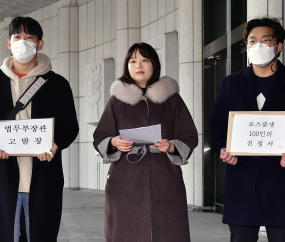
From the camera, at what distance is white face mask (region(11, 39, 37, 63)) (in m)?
3.47

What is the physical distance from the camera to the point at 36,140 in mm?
3383

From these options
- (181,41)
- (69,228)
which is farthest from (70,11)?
(69,228)

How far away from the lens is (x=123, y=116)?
11.7ft

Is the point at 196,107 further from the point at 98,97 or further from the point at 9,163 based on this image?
the point at 9,163

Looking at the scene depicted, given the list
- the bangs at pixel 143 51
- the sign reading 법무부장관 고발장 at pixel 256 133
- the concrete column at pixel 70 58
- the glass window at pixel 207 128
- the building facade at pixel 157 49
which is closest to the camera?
the sign reading 법무부장관 고발장 at pixel 256 133

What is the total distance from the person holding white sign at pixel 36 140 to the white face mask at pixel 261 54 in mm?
1392

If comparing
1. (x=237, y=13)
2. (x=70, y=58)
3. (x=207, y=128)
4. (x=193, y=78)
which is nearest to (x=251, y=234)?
(x=237, y=13)

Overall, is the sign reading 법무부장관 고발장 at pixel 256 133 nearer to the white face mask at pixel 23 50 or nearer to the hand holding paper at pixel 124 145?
the hand holding paper at pixel 124 145

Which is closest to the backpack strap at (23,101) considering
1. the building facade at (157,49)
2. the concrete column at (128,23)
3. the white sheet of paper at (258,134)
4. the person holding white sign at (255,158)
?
the person holding white sign at (255,158)

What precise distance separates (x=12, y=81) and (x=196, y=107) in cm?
592

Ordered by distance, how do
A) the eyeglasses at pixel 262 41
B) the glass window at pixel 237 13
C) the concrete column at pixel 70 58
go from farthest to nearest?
the concrete column at pixel 70 58
the glass window at pixel 237 13
the eyeglasses at pixel 262 41

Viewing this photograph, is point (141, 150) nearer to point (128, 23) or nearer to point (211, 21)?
point (211, 21)

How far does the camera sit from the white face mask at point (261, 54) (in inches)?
133

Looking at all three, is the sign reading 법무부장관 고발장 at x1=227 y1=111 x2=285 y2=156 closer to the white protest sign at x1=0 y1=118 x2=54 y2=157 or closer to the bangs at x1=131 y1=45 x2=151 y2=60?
the bangs at x1=131 y1=45 x2=151 y2=60
